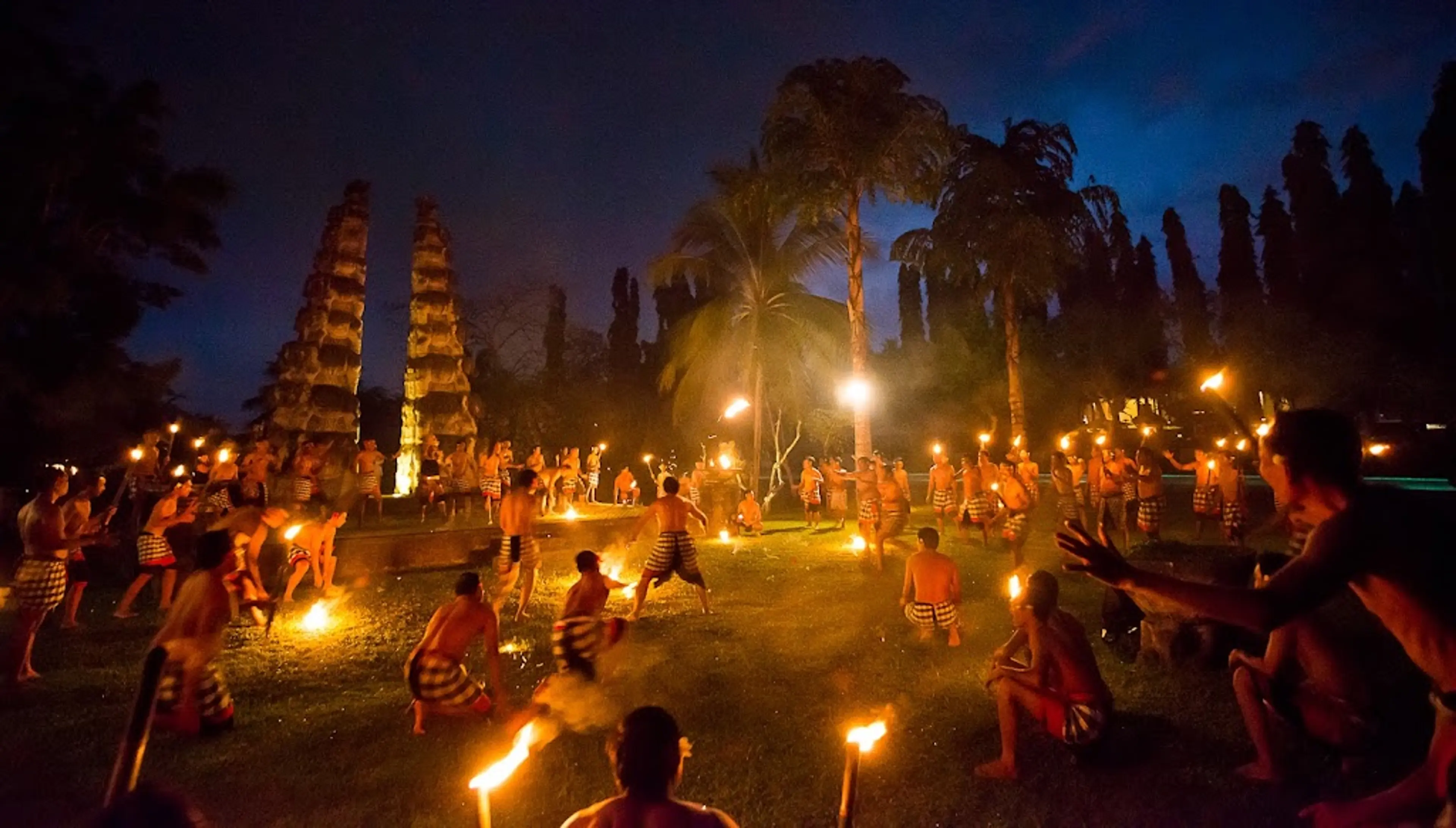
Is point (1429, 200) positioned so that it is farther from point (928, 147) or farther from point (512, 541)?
point (512, 541)

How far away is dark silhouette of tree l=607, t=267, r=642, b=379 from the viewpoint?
4734cm

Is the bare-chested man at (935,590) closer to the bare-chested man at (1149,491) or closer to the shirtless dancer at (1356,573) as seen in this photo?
the shirtless dancer at (1356,573)

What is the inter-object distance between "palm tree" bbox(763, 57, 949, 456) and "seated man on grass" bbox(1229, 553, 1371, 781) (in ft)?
45.9

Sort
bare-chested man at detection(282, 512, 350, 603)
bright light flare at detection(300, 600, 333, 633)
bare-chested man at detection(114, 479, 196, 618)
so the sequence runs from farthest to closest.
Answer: bare-chested man at detection(282, 512, 350, 603) → bright light flare at detection(300, 600, 333, 633) → bare-chested man at detection(114, 479, 196, 618)

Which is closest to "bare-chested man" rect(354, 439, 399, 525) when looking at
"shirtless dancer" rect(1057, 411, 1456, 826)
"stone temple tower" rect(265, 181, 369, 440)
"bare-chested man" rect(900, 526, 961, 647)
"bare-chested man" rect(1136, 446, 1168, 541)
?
"stone temple tower" rect(265, 181, 369, 440)

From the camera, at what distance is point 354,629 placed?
30.7 ft

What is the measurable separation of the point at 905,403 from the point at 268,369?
36.0 m

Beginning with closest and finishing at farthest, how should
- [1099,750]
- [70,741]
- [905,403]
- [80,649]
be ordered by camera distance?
[1099,750] → [70,741] → [80,649] → [905,403]

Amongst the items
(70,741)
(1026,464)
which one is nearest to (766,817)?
(70,741)

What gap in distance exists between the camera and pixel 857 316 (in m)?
19.0

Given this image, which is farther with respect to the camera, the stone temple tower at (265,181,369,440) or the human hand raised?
the stone temple tower at (265,181,369,440)

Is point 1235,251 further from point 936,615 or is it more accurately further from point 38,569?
point 38,569

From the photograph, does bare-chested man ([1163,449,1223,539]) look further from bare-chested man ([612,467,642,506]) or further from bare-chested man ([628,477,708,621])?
bare-chested man ([612,467,642,506])

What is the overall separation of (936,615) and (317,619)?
8.30 meters
